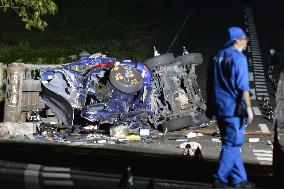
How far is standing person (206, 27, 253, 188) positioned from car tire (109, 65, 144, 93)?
7.63 meters

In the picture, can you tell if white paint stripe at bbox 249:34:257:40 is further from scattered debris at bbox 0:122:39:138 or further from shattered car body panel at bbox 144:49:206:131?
scattered debris at bbox 0:122:39:138

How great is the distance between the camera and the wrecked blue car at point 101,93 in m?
15.4

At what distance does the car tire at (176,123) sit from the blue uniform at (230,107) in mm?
7643

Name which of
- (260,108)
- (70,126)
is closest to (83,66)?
(70,126)

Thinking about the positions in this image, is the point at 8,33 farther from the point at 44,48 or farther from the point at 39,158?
the point at 39,158

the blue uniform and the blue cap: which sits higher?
the blue cap

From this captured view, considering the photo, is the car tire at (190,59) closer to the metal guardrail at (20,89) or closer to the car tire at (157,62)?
the car tire at (157,62)

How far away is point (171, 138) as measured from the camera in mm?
15258

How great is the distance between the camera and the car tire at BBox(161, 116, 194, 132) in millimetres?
15430

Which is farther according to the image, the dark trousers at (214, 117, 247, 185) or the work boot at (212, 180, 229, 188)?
the dark trousers at (214, 117, 247, 185)

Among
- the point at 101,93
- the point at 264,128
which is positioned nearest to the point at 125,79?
the point at 101,93

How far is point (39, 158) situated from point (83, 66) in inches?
262

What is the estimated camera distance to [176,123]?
15.4 meters

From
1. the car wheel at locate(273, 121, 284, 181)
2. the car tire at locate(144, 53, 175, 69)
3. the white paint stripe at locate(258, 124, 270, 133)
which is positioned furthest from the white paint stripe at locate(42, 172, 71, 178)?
the white paint stripe at locate(258, 124, 270, 133)
